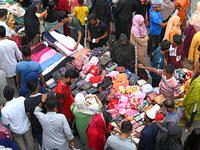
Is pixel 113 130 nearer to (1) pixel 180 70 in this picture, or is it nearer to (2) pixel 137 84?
(2) pixel 137 84

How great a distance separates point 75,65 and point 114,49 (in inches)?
41.2

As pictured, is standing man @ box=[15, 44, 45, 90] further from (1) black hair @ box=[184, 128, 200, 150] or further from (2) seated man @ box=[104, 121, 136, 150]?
(1) black hair @ box=[184, 128, 200, 150]

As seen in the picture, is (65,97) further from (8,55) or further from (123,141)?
(8,55)

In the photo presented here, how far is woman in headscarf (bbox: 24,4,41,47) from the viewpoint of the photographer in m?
5.98

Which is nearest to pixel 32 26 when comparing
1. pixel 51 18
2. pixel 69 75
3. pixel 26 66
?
pixel 51 18

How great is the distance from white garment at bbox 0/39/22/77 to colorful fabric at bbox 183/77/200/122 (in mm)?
3948

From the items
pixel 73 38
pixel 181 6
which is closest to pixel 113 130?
pixel 73 38

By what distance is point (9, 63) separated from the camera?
5086mm

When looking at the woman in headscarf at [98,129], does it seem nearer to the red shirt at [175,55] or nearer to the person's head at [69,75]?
the person's head at [69,75]

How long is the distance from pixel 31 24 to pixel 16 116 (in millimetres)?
3298

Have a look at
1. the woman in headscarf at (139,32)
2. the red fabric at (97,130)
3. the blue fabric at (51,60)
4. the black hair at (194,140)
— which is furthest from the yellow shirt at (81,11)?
the black hair at (194,140)

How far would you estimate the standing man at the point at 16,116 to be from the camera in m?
3.61

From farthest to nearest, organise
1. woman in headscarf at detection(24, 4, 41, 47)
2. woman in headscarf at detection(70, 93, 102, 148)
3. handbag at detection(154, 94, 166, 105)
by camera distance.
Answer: woman in headscarf at detection(24, 4, 41, 47) < handbag at detection(154, 94, 166, 105) < woman in headscarf at detection(70, 93, 102, 148)

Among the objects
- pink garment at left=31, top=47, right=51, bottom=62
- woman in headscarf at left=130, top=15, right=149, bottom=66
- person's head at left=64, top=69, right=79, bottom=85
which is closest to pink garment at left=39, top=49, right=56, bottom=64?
pink garment at left=31, top=47, right=51, bottom=62
